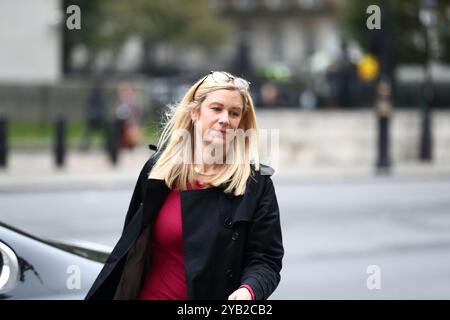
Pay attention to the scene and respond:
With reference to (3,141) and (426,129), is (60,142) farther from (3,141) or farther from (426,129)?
(426,129)

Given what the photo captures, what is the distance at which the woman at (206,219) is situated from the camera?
3621 millimetres

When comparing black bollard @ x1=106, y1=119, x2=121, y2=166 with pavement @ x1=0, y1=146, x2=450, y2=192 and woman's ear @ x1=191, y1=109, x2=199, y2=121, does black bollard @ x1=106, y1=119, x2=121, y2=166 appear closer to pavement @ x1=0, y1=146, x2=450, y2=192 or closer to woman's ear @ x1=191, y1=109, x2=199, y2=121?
pavement @ x1=0, y1=146, x2=450, y2=192

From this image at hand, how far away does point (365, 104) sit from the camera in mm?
25266

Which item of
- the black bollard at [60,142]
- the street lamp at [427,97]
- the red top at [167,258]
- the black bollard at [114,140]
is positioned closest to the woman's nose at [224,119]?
the red top at [167,258]

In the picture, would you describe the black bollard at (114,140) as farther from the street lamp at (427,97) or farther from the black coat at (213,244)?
the black coat at (213,244)

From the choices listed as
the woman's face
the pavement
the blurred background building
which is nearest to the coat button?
the woman's face

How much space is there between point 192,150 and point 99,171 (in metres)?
15.7

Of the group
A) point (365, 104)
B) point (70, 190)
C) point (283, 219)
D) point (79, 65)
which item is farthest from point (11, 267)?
point (79, 65)

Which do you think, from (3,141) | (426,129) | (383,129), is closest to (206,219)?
(3,141)

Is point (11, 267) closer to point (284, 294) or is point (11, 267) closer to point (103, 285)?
point (103, 285)

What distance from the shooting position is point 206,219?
12.0 ft

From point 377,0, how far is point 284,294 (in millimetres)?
24508
